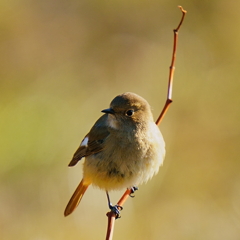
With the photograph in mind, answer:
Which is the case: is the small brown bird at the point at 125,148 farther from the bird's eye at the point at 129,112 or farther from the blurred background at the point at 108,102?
the blurred background at the point at 108,102

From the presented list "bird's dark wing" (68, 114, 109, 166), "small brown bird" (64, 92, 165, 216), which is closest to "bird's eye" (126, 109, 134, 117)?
"small brown bird" (64, 92, 165, 216)

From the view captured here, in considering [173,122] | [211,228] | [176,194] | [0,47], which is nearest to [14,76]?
[0,47]

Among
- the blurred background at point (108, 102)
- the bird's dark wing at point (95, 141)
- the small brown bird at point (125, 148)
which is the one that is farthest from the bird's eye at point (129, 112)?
the blurred background at point (108, 102)

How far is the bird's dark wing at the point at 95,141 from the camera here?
450 centimetres

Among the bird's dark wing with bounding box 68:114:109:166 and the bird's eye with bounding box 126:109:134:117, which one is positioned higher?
the bird's eye with bounding box 126:109:134:117

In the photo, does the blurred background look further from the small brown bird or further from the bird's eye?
the bird's eye

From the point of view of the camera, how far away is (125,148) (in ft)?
14.1

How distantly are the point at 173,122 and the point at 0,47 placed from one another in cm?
361

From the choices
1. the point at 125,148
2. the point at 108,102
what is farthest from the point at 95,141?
the point at 108,102

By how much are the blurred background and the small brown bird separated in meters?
1.79

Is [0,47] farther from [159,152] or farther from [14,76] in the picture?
[159,152]

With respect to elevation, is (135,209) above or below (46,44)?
below

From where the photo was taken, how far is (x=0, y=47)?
8508mm

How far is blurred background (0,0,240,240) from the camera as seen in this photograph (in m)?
6.25
